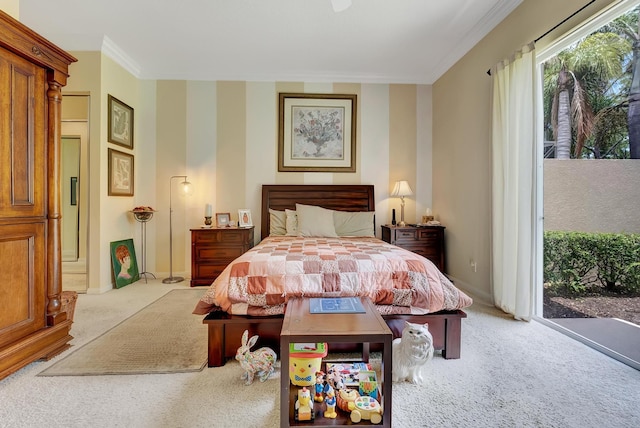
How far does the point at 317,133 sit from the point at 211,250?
7.38 ft

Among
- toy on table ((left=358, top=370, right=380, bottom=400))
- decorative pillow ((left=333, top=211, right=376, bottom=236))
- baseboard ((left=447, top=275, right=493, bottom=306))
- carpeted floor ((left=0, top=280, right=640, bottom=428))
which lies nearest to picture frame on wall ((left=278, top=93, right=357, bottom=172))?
decorative pillow ((left=333, top=211, right=376, bottom=236))

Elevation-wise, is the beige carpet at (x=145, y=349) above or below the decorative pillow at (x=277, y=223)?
below

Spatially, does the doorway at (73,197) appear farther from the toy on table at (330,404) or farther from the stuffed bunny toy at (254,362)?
the toy on table at (330,404)

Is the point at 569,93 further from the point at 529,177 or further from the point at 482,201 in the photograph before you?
the point at 482,201

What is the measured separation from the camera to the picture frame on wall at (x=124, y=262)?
379 centimetres

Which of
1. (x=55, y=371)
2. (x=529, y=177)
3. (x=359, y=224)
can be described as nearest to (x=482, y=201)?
(x=529, y=177)

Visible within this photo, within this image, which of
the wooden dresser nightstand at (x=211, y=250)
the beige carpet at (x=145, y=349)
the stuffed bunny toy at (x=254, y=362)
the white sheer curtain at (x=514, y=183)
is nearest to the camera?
the stuffed bunny toy at (x=254, y=362)

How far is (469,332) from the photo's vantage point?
2.46m

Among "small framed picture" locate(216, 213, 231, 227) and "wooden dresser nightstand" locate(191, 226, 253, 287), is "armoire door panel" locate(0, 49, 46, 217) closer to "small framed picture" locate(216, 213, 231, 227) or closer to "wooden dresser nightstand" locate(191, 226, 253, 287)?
"wooden dresser nightstand" locate(191, 226, 253, 287)

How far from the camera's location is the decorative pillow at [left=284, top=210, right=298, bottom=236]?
3.97 m

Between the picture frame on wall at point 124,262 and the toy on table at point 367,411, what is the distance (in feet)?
11.9

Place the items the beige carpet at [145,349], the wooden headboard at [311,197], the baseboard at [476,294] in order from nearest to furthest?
the beige carpet at [145,349] < the baseboard at [476,294] < the wooden headboard at [311,197]

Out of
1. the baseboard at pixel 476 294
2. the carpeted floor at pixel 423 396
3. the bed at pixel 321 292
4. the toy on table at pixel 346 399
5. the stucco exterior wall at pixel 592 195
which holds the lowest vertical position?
the carpeted floor at pixel 423 396

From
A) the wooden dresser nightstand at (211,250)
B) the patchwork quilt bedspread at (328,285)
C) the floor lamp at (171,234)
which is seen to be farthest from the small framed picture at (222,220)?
the patchwork quilt bedspread at (328,285)
